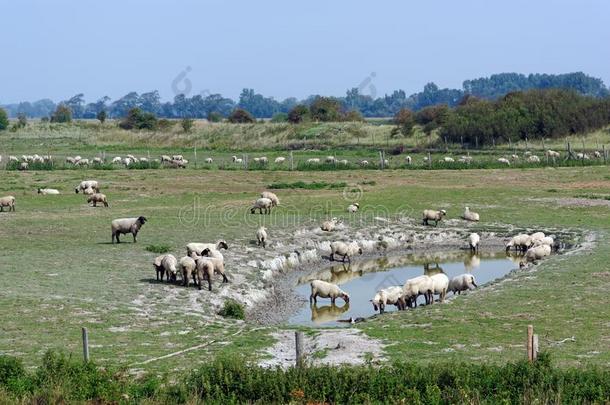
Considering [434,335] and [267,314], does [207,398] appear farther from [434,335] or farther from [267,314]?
[267,314]

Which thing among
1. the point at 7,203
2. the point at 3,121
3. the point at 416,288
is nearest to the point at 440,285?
the point at 416,288

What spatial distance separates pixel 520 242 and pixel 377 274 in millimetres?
5623

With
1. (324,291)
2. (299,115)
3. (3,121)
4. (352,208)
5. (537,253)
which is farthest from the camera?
(3,121)

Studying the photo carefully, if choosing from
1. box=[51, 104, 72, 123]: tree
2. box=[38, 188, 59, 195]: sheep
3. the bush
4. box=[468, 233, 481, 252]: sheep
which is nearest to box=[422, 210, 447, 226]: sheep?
box=[468, 233, 481, 252]: sheep

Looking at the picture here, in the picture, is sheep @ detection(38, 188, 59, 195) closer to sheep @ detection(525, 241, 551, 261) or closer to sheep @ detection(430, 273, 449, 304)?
sheep @ detection(525, 241, 551, 261)

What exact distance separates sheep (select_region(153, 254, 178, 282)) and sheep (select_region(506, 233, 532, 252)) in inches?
545

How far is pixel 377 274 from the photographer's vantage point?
30.9 meters

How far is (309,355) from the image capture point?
1709 cm

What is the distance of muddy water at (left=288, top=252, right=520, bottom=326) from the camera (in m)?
25.0

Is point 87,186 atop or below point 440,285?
atop

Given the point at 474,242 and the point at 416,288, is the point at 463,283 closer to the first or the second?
the point at 416,288

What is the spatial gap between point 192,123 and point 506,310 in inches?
3213

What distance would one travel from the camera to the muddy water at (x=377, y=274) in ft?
82.2

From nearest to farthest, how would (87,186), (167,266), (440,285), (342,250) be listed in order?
(167,266)
(440,285)
(342,250)
(87,186)
